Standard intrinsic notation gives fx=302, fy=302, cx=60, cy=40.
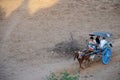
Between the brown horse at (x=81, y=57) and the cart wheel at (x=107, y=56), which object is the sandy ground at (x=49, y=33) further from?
the brown horse at (x=81, y=57)

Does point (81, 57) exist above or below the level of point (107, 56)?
above

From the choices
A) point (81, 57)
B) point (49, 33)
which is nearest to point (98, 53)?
point (81, 57)

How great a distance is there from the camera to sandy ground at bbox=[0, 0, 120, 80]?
12867 mm

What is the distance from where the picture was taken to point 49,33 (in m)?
16.6

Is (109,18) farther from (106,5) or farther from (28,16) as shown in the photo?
(28,16)

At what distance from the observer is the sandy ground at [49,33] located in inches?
507

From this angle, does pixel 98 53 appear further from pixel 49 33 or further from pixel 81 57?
pixel 49 33

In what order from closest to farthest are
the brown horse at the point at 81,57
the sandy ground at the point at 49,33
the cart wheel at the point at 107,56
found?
the brown horse at the point at 81,57 < the cart wheel at the point at 107,56 < the sandy ground at the point at 49,33

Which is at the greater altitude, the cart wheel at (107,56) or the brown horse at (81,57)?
the brown horse at (81,57)

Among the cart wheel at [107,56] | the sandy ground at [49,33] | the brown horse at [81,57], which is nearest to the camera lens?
the brown horse at [81,57]

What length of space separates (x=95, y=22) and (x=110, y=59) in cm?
499

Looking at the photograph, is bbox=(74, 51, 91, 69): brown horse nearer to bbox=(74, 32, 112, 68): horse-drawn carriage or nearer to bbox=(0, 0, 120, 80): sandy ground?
bbox=(74, 32, 112, 68): horse-drawn carriage

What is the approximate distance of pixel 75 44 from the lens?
1527 centimetres

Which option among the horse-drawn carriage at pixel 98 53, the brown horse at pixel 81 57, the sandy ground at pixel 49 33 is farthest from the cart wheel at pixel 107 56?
the brown horse at pixel 81 57
